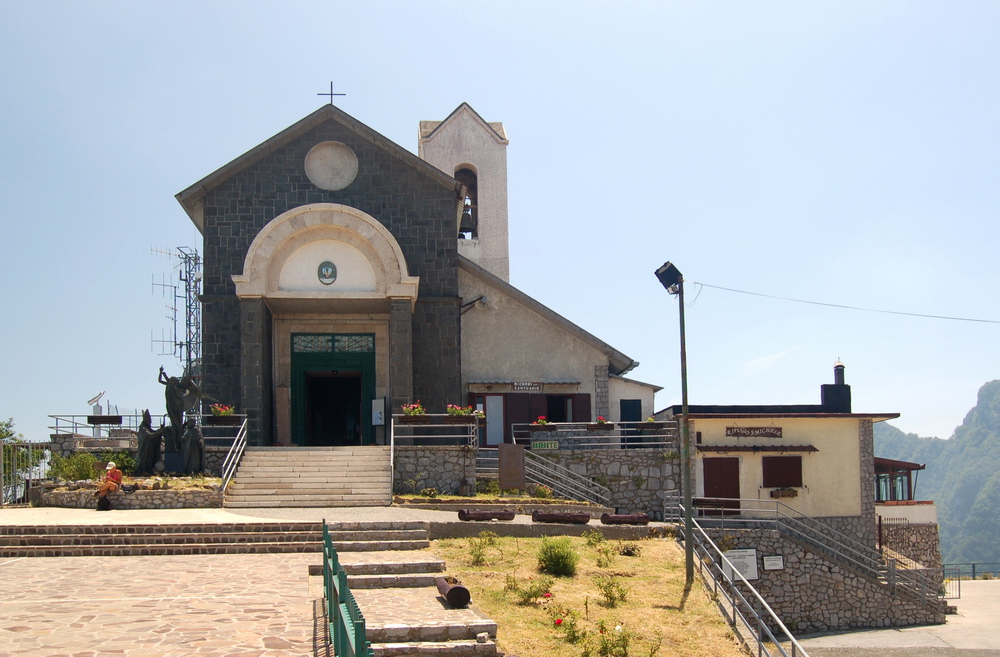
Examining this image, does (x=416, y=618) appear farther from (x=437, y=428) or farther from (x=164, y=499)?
(x=437, y=428)

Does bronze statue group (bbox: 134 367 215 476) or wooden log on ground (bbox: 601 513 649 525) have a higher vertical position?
bronze statue group (bbox: 134 367 215 476)

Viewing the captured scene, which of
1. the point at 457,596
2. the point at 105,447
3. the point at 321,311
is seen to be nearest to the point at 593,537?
the point at 457,596

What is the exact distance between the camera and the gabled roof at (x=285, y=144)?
2734 cm

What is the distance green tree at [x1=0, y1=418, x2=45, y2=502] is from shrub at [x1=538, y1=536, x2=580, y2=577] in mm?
14241

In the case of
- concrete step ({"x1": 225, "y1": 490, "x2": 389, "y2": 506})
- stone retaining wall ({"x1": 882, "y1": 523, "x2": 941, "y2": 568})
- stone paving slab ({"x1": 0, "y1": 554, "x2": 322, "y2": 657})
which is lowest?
stone retaining wall ({"x1": 882, "y1": 523, "x2": 941, "y2": 568})

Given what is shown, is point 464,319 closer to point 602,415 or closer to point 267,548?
point 602,415

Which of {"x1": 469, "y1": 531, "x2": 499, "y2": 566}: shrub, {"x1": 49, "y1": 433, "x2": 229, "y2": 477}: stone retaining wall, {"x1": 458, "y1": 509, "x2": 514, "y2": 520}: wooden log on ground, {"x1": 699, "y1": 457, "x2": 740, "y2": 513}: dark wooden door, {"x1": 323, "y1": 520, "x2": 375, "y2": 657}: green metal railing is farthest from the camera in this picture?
{"x1": 699, "y1": 457, "x2": 740, "y2": 513}: dark wooden door

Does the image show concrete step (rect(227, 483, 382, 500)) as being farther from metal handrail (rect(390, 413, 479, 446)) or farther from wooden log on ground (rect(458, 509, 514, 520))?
wooden log on ground (rect(458, 509, 514, 520))

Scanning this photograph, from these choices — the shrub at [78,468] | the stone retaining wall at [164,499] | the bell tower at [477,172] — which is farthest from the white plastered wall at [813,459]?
the shrub at [78,468]

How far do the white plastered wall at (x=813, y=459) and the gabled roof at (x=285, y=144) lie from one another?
1058cm

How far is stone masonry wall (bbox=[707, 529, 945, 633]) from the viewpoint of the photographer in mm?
24516

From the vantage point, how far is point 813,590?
2483 centimetres

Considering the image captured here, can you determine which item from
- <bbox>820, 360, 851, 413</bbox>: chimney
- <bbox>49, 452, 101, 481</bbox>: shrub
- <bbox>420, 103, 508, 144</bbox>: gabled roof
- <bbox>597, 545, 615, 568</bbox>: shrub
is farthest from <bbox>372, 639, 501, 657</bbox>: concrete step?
<bbox>420, 103, 508, 144</bbox>: gabled roof

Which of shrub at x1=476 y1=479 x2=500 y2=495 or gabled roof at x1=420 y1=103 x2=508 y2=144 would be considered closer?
shrub at x1=476 y1=479 x2=500 y2=495
